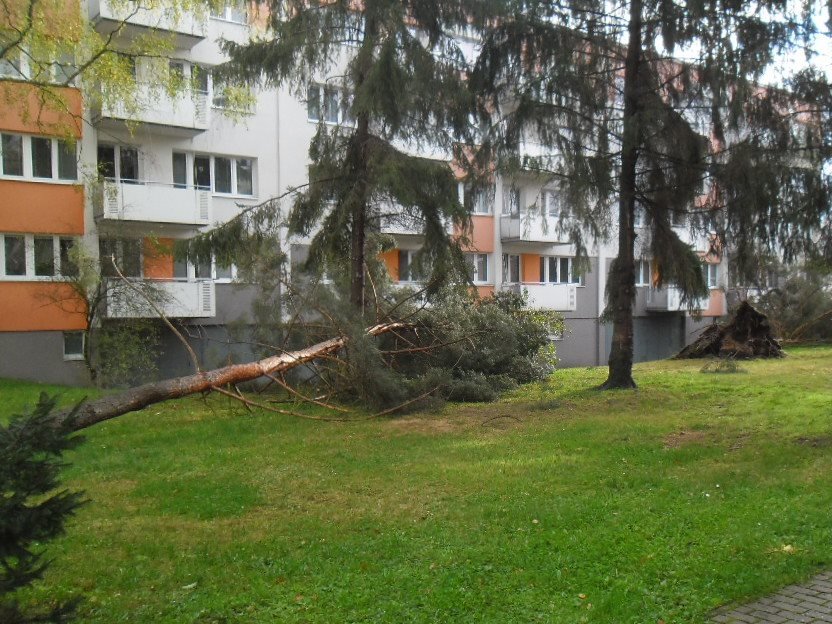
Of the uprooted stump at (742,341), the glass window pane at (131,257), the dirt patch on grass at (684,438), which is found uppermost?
the glass window pane at (131,257)

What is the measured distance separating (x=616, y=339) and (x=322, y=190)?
637 cm

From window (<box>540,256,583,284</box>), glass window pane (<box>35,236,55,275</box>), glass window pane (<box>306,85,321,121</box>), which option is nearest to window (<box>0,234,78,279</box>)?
glass window pane (<box>35,236,55,275</box>)

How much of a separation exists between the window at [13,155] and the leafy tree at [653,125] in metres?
13.7

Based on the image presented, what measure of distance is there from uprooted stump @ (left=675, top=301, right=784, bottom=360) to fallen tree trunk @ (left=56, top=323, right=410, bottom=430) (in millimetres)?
12368

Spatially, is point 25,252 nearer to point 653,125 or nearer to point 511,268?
point 653,125

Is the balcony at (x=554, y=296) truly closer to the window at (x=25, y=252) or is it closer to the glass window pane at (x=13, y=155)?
the window at (x=25, y=252)

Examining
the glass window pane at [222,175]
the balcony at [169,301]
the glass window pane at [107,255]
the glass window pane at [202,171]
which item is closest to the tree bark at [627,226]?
the balcony at [169,301]

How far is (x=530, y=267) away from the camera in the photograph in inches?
1353

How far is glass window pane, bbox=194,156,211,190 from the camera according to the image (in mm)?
25016

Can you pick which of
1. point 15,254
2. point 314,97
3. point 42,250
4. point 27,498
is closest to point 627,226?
point 314,97

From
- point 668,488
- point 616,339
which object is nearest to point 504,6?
point 616,339

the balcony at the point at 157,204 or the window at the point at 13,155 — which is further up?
the window at the point at 13,155

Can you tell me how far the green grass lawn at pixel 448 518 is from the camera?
5246 mm

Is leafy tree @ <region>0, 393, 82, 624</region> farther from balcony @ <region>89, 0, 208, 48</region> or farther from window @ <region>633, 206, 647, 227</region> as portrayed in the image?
balcony @ <region>89, 0, 208, 48</region>
